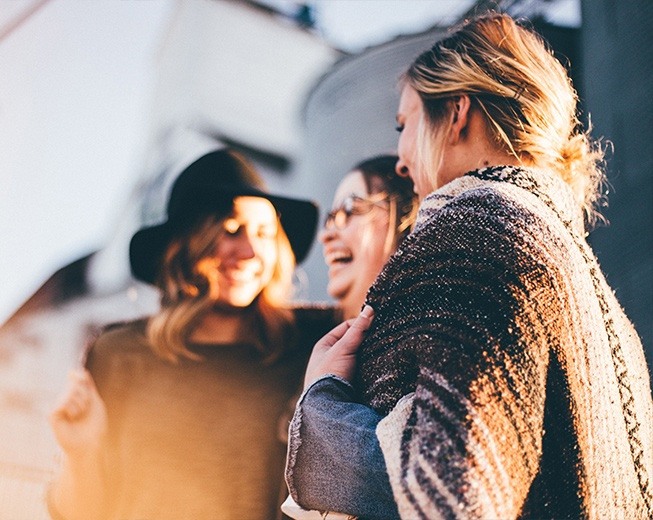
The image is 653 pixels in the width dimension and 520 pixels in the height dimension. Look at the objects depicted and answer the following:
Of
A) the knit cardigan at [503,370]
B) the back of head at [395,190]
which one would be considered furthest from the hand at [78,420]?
the knit cardigan at [503,370]

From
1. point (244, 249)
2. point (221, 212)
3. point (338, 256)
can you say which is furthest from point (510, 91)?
point (221, 212)

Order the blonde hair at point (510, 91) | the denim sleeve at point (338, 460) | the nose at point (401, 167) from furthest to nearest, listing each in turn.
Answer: the nose at point (401, 167), the blonde hair at point (510, 91), the denim sleeve at point (338, 460)

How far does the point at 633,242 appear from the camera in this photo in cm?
308

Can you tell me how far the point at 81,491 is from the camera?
6.23ft

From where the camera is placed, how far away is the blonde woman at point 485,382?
0.73 metres

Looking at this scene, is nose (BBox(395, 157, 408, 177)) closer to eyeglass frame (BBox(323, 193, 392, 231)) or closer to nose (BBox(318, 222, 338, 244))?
eyeglass frame (BBox(323, 193, 392, 231))

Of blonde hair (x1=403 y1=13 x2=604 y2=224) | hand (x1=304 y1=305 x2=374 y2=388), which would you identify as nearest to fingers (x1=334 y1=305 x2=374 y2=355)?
hand (x1=304 y1=305 x2=374 y2=388)

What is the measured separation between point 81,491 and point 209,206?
98 cm

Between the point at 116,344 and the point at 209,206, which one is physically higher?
the point at 209,206

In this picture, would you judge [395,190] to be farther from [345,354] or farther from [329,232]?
[345,354]

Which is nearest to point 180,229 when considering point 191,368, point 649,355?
point 191,368

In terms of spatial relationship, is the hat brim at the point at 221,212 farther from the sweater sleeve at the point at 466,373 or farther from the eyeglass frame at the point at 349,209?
the sweater sleeve at the point at 466,373

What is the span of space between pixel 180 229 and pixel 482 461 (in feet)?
5.83

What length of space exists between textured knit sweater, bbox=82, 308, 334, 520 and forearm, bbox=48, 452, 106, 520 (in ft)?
0.09
